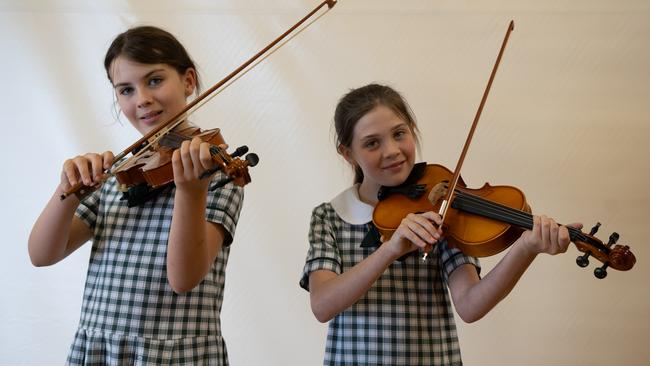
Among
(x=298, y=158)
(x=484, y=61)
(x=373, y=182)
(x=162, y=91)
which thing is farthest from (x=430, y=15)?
(x=162, y=91)

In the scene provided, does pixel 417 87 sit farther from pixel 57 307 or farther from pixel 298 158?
pixel 57 307

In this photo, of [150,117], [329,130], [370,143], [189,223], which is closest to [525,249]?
[370,143]

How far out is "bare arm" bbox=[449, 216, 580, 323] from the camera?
0.73 m

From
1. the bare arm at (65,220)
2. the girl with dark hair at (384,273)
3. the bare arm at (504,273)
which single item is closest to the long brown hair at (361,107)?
the girl with dark hair at (384,273)

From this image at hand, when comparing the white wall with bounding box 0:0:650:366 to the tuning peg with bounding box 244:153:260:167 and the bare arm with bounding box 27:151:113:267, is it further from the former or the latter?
the tuning peg with bounding box 244:153:260:167

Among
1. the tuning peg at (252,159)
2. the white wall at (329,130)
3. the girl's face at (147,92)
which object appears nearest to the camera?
the tuning peg at (252,159)

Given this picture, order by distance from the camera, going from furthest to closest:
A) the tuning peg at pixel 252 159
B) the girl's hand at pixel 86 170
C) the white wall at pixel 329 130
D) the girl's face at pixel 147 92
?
1. the white wall at pixel 329 130
2. the girl's face at pixel 147 92
3. the girl's hand at pixel 86 170
4. the tuning peg at pixel 252 159

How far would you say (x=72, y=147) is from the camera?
1.41m

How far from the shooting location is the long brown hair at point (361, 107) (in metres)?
0.90

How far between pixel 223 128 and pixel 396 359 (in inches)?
29.5

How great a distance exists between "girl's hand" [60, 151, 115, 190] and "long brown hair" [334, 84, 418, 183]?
332 millimetres

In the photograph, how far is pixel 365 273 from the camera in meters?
0.78

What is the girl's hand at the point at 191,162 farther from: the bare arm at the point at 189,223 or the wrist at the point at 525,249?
the wrist at the point at 525,249

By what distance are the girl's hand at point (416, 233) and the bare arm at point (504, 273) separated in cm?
9
